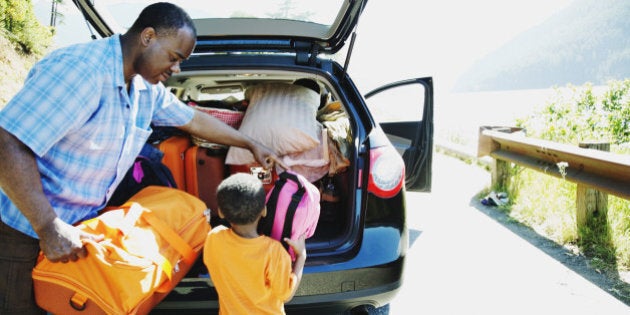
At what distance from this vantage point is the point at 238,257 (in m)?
1.58

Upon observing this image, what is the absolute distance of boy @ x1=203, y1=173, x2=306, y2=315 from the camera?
156 cm

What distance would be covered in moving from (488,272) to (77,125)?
107 inches

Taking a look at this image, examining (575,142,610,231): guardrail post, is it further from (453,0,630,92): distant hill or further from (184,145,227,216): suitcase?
(453,0,630,92): distant hill

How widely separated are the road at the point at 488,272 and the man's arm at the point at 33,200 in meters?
1.65

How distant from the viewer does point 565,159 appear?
3.66 meters

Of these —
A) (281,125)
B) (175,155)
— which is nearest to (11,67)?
(175,155)

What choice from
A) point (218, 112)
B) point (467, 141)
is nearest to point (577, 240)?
point (218, 112)

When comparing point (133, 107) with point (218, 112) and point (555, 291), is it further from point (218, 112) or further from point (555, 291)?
point (555, 291)

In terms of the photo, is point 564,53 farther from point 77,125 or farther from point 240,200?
point 77,125

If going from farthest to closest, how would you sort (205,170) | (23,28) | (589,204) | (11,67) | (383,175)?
1. (23,28)
2. (11,67)
3. (589,204)
4. (205,170)
5. (383,175)

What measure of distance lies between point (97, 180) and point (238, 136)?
838 millimetres

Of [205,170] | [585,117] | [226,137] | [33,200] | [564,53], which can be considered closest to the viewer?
[33,200]

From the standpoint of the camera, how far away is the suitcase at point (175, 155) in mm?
2684

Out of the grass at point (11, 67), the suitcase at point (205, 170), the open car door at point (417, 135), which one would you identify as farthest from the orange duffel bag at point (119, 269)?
the grass at point (11, 67)
